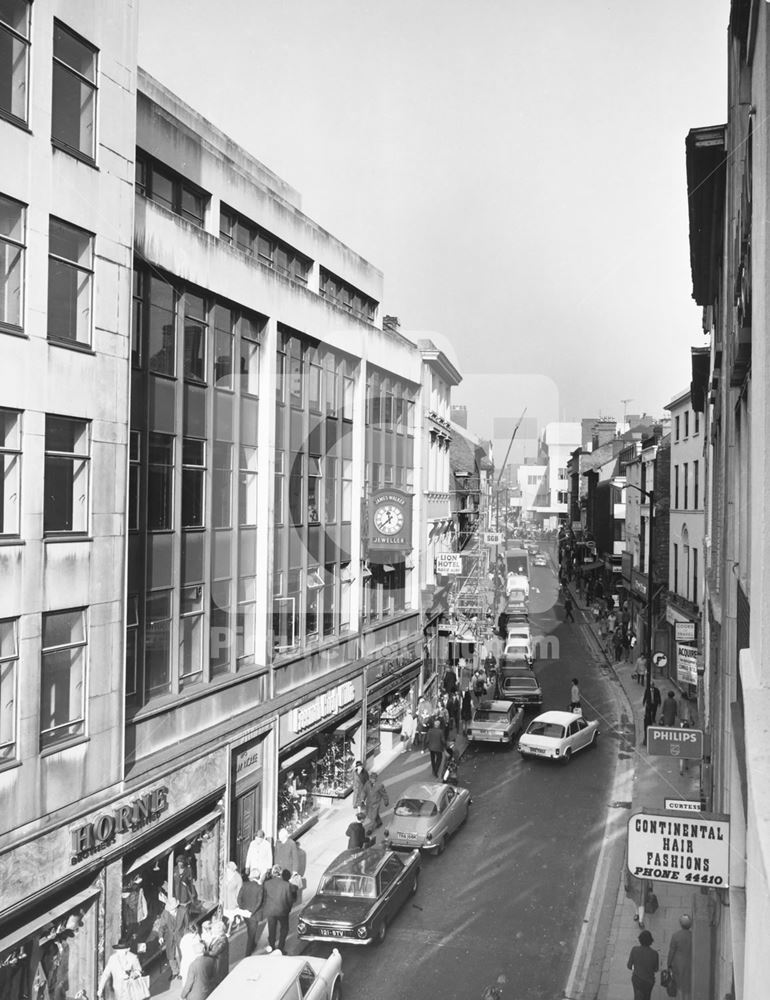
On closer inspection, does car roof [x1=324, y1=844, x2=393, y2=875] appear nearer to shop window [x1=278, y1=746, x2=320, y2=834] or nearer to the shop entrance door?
the shop entrance door

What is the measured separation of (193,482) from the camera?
1716 cm

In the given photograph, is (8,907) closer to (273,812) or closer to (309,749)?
(273,812)

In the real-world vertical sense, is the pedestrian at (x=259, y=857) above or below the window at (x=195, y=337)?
below

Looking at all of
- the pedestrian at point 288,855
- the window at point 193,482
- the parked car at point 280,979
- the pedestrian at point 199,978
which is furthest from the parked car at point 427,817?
the window at point 193,482

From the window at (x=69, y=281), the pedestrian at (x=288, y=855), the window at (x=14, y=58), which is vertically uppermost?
the window at (x=14, y=58)

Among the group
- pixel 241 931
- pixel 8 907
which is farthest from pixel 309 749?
pixel 8 907

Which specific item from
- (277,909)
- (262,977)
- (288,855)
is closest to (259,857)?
(288,855)

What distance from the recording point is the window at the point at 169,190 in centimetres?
1692

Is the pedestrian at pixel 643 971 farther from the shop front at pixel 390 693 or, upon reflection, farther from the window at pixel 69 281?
the shop front at pixel 390 693

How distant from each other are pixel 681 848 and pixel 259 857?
445 inches

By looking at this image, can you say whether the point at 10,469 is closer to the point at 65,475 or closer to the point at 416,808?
the point at 65,475

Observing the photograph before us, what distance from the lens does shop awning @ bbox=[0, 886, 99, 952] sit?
11.3 meters

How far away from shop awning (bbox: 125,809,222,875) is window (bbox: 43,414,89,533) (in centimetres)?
562

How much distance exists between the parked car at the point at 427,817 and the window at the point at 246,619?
4.81 meters
